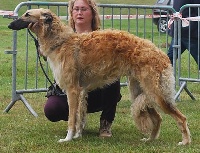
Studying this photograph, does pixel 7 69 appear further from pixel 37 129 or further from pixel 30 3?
pixel 37 129

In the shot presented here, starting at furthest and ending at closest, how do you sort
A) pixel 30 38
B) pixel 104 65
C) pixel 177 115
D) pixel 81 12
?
pixel 30 38
pixel 81 12
pixel 104 65
pixel 177 115

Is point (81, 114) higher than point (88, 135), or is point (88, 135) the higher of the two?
point (81, 114)

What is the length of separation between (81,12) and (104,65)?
0.93 meters

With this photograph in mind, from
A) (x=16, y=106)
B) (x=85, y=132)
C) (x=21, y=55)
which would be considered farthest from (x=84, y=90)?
(x=21, y=55)

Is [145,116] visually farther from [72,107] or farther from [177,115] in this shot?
[72,107]

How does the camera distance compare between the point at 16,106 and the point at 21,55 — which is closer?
the point at 16,106

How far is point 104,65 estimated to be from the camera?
6656 mm

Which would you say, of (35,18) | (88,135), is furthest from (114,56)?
(88,135)

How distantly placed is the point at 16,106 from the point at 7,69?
4382 mm

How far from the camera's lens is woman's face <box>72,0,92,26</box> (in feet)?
23.6

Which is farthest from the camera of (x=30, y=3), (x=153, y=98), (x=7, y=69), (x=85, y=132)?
(x=7, y=69)

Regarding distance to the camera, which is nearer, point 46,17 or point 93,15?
point 46,17

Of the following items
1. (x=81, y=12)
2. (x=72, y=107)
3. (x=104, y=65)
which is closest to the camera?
(x=104, y=65)

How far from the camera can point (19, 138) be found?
6.95 m
